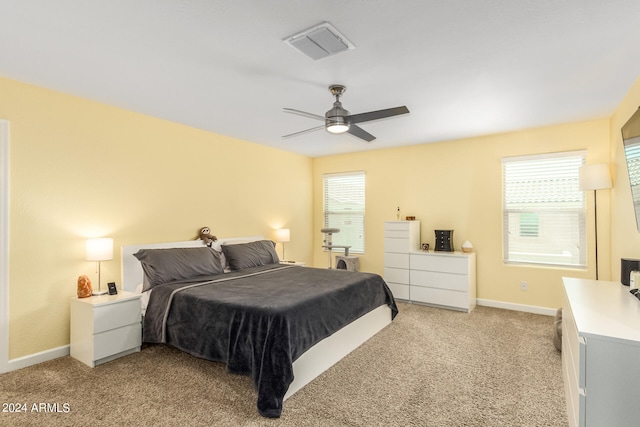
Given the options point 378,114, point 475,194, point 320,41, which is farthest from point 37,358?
point 475,194

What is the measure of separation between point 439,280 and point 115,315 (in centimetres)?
401

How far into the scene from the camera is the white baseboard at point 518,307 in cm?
436

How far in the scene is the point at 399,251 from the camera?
5156mm

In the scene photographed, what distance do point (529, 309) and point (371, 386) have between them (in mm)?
3099

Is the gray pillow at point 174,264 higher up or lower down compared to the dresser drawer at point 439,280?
higher up

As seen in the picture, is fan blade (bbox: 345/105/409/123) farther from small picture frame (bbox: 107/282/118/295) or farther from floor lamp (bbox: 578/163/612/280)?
small picture frame (bbox: 107/282/118/295)

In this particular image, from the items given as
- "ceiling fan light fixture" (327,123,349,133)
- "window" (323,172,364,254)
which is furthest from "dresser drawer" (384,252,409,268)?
"ceiling fan light fixture" (327,123,349,133)

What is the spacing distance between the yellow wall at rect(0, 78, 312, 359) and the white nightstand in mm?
267

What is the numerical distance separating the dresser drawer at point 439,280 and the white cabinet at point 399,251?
0.47 feet

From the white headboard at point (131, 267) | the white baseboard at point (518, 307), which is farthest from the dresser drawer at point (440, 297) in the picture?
the white headboard at point (131, 267)

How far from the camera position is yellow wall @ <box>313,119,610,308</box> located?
4160mm

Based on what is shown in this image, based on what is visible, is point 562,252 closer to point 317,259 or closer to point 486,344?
point 486,344

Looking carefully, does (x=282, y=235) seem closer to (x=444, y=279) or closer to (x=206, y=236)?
(x=206, y=236)

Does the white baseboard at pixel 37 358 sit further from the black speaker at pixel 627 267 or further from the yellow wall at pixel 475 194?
the black speaker at pixel 627 267
